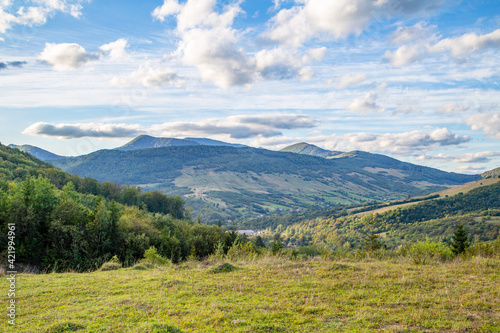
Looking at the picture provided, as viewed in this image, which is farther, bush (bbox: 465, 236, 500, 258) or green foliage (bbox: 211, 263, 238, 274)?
bush (bbox: 465, 236, 500, 258)

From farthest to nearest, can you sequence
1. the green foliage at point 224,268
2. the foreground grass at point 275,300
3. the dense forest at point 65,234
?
the dense forest at point 65,234 → the green foliage at point 224,268 → the foreground grass at point 275,300

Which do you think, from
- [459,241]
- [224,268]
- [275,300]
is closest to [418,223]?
[459,241]

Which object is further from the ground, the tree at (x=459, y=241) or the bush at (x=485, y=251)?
the bush at (x=485, y=251)

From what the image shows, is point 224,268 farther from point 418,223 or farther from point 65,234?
point 418,223

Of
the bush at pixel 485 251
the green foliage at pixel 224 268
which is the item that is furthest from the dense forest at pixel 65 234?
the bush at pixel 485 251

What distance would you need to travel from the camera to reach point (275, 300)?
30.3 feet

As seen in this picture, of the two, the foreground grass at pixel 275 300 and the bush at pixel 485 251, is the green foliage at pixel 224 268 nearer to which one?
the foreground grass at pixel 275 300

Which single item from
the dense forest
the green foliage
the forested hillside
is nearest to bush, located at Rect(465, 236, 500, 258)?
the green foliage

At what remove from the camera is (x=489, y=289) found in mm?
9500

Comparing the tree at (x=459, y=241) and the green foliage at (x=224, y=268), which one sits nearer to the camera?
the green foliage at (x=224, y=268)

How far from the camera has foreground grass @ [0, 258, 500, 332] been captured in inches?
289

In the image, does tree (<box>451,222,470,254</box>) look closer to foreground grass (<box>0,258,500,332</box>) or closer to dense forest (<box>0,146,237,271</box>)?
foreground grass (<box>0,258,500,332</box>)

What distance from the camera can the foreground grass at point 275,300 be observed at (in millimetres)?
7352

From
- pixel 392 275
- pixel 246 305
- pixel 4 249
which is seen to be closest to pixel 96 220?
pixel 4 249
